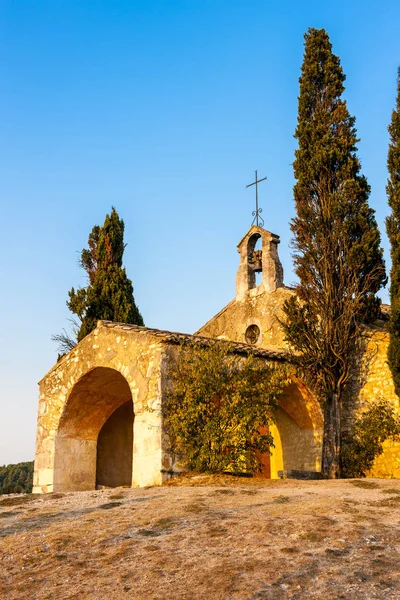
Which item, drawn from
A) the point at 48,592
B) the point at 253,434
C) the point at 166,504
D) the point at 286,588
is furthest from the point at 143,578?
the point at 253,434

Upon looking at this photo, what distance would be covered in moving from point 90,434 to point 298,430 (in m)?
5.30

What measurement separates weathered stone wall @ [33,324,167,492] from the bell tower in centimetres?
530

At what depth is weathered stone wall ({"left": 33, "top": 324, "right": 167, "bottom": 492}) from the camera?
1448 centimetres

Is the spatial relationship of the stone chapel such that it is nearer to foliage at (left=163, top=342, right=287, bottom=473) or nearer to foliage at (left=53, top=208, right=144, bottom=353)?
foliage at (left=163, top=342, right=287, bottom=473)

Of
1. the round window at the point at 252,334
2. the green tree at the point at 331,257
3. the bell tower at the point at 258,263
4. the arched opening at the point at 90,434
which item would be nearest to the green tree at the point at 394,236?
the green tree at the point at 331,257

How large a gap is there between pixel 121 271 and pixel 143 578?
1681 cm

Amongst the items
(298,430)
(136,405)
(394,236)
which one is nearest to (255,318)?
(298,430)

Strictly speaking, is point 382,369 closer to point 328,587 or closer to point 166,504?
point 166,504

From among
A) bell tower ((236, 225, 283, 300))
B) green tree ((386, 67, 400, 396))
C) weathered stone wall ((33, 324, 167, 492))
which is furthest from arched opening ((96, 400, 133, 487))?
green tree ((386, 67, 400, 396))

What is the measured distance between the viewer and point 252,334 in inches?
766

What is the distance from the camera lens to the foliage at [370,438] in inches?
594

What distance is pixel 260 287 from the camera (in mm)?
19406

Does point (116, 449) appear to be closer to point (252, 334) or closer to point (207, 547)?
point (252, 334)

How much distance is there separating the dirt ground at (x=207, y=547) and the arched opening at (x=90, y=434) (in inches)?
253
